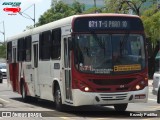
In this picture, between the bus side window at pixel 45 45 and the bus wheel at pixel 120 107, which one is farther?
the bus side window at pixel 45 45

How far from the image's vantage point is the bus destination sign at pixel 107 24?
15.5m

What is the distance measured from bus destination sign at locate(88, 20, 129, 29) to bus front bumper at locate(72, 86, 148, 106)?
6.77ft

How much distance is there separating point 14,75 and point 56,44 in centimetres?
789

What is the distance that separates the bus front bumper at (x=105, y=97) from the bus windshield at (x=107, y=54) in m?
0.67

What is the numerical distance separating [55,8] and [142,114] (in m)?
69.6

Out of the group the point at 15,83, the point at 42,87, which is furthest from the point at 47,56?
the point at 15,83

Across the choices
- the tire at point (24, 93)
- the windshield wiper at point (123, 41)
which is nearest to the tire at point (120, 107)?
the windshield wiper at point (123, 41)

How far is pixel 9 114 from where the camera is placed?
15969 millimetres

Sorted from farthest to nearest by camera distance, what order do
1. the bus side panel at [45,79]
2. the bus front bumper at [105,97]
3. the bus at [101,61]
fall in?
1. the bus side panel at [45,79]
2. the bus at [101,61]
3. the bus front bumper at [105,97]

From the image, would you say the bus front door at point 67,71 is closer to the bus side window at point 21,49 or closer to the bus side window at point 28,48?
the bus side window at point 28,48

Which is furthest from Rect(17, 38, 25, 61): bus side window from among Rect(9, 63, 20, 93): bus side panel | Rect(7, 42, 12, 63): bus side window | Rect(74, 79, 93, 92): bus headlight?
Rect(74, 79, 93, 92): bus headlight

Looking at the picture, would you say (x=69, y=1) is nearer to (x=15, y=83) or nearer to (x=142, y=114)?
(x=15, y=83)

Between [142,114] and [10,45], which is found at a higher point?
[10,45]

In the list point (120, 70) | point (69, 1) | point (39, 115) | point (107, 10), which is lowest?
point (39, 115)
